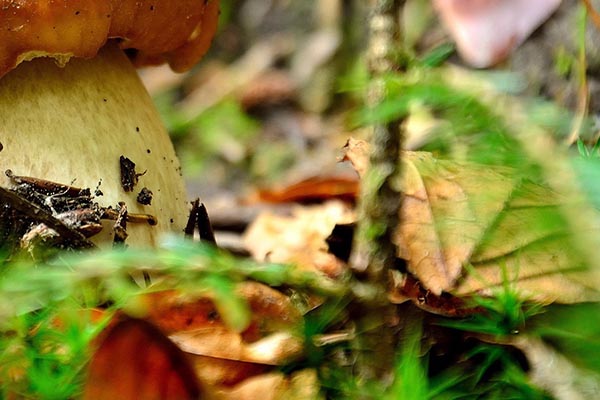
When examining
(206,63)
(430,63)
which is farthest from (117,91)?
(206,63)

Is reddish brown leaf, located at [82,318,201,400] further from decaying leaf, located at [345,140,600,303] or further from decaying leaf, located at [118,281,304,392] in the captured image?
decaying leaf, located at [345,140,600,303]

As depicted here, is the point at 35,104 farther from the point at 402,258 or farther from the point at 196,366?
the point at 402,258

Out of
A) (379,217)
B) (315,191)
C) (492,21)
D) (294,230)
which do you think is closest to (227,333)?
(379,217)

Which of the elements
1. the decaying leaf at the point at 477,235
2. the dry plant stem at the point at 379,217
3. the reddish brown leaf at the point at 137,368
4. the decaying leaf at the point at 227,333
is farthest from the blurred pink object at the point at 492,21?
the reddish brown leaf at the point at 137,368

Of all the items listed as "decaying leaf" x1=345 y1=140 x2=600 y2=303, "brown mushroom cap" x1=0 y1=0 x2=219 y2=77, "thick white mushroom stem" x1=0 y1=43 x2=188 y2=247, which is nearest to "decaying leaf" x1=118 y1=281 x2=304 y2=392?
"decaying leaf" x1=345 y1=140 x2=600 y2=303

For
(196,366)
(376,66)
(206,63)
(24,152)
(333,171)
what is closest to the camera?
(376,66)

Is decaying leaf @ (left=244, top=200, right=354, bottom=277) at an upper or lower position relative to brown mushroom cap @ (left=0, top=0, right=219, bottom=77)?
lower
